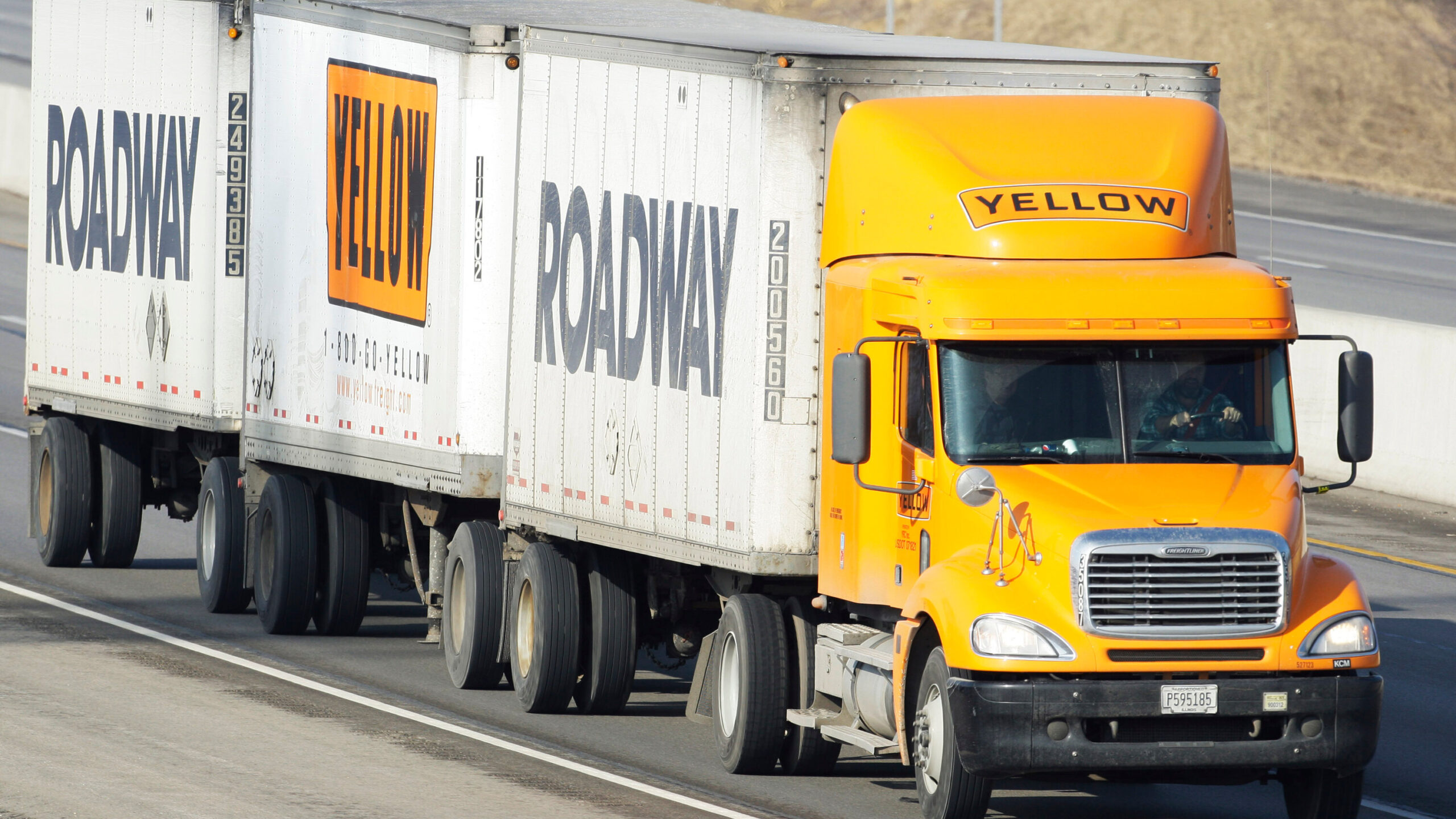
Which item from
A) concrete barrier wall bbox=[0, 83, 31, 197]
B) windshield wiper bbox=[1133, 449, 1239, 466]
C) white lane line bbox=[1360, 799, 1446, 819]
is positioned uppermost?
concrete barrier wall bbox=[0, 83, 31, 197]

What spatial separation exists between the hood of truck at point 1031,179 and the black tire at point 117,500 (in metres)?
10.5

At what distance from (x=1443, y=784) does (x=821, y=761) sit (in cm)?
351

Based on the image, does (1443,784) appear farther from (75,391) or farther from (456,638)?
(75,391)

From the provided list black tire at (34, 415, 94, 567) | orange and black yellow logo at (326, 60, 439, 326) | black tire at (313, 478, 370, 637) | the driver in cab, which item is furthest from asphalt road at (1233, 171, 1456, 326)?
the driver in cab

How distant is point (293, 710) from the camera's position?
580 inches

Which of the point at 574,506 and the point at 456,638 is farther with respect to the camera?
the point at 456,638

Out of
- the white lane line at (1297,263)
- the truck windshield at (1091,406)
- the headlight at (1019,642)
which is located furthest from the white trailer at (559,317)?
the white lane line at (1297,263)

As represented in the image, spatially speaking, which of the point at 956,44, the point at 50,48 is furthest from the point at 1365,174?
the point at 956,44

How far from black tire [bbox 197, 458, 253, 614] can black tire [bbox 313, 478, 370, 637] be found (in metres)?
1.03

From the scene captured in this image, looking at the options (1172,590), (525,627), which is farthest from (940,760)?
(525,627)

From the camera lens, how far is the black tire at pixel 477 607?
1583cm

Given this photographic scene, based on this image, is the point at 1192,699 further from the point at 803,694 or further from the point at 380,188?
the point at 380,188

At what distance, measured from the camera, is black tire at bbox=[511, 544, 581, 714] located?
48.8 ft

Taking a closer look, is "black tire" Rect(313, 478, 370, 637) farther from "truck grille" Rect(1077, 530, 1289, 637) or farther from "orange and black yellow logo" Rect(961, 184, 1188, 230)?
"truck grille" Rect(1077, 530, 1289, 637)
